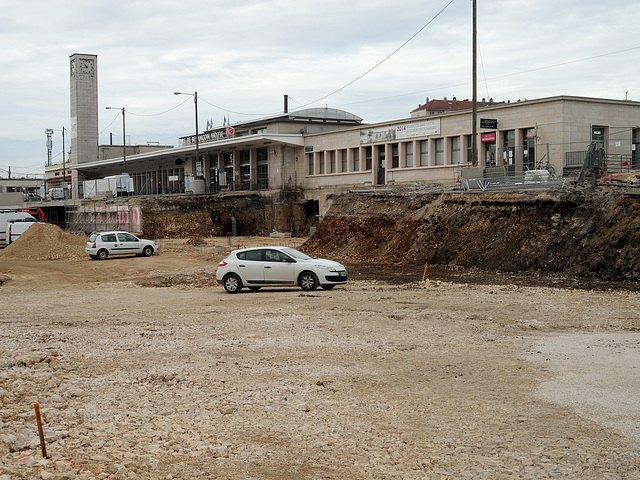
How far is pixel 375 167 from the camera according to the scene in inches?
2047

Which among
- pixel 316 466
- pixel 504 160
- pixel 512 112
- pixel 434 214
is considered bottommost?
pixel 316 466

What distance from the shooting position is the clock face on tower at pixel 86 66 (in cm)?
8356

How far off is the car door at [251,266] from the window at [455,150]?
2653 cm

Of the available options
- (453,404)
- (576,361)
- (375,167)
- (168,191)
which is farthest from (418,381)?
(168,191)

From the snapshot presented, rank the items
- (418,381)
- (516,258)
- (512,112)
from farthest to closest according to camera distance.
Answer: (512,112) → (516,258) → (418,381)

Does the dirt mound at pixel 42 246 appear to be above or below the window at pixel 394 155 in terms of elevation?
below

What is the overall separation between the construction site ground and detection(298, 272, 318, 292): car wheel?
201cm

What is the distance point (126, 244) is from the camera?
37.1m

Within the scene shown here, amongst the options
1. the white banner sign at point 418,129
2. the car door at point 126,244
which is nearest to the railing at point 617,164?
the white banner sign at point 418,129

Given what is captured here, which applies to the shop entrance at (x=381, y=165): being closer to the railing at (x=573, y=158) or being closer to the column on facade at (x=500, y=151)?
the column on facade at (x=500, y=151)

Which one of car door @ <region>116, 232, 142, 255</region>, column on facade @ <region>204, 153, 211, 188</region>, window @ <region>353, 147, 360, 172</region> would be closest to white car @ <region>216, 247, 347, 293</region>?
car door @ <region>116, 232, 142, 255</region>

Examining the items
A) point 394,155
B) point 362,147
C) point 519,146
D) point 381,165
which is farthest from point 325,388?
point 362,147

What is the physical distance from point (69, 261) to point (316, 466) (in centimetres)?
3305

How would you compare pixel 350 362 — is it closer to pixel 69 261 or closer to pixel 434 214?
pixel 434 214
